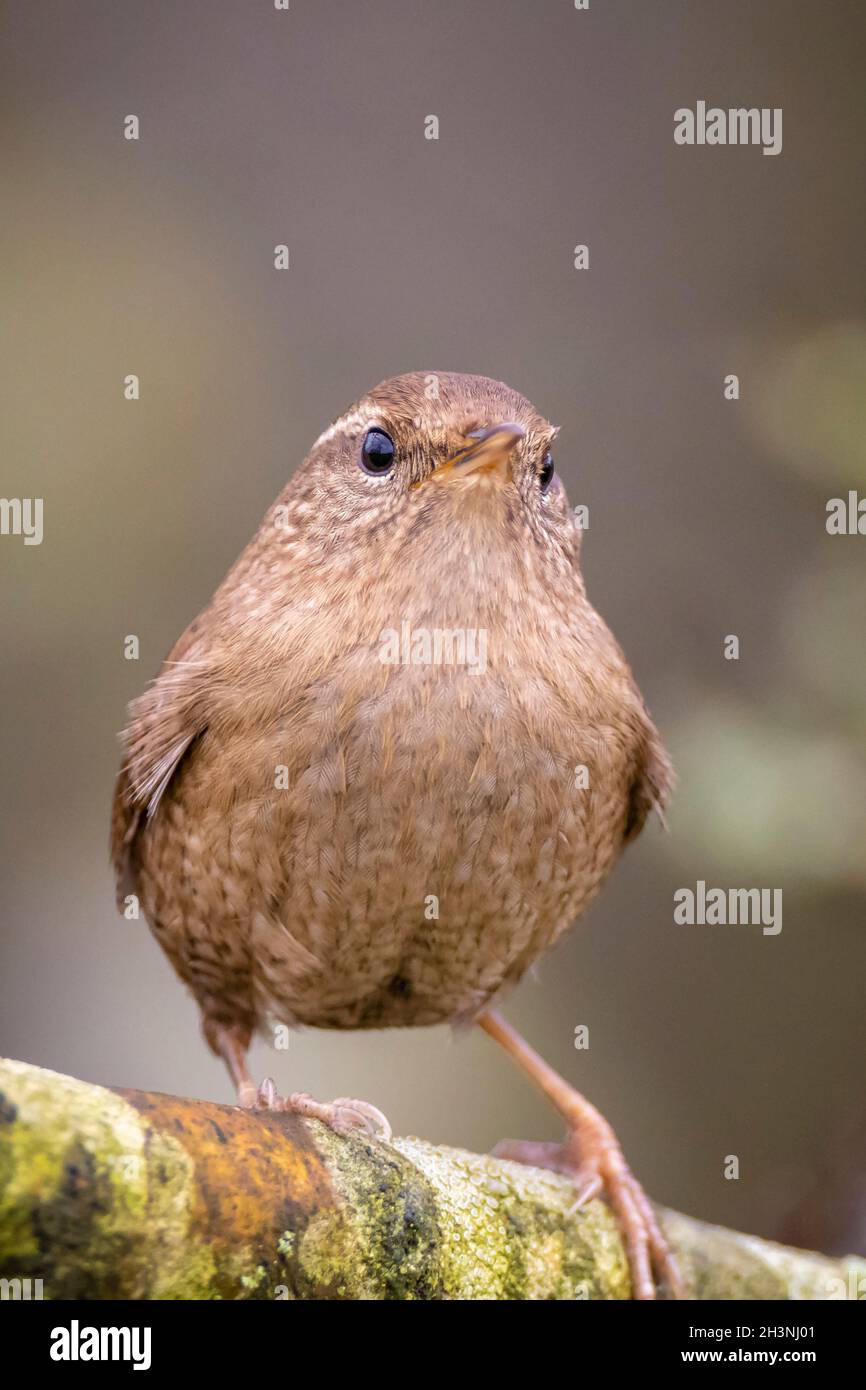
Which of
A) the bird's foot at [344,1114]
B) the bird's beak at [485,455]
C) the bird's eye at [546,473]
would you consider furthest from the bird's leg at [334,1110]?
the bird's eye at [546,473]

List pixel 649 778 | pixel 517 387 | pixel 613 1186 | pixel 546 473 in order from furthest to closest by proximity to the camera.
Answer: pixel 517 387, pixel 649 778, pixel 546 473, pixel 613 1186

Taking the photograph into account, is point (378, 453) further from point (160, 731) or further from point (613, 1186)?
point (613, 1186)

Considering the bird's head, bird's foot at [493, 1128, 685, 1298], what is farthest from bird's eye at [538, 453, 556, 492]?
bird's foot at [493, 1128, 685, 1298]

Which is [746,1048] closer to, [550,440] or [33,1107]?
[550,440]

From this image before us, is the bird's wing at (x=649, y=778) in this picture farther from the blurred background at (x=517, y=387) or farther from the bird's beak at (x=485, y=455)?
the bird's beak at (x=485, y=455)

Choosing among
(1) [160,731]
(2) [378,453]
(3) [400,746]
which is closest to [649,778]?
(3) [400,746]

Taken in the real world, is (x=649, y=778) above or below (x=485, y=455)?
below

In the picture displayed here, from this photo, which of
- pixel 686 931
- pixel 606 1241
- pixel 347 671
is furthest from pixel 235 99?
pixel 606 1241
